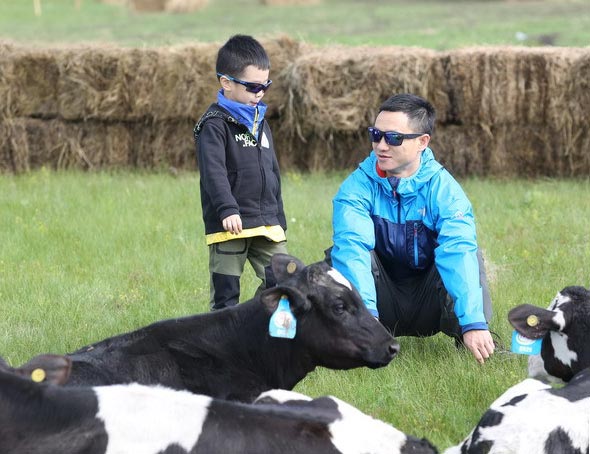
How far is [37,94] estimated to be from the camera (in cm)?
1509

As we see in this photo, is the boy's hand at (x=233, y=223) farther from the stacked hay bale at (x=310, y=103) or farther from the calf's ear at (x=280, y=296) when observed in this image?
the stacked hay bale at (x=310, y=103)

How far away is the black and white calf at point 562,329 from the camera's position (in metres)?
6.07

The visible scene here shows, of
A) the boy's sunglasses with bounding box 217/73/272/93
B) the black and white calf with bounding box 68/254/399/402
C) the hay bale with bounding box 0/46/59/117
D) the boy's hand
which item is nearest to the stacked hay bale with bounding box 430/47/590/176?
the hay bale with bounding box 0/46/59/117

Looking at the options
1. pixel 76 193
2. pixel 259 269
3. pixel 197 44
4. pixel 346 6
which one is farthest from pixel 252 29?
pixel 259 269

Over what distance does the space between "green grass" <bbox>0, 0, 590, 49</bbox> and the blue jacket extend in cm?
1202

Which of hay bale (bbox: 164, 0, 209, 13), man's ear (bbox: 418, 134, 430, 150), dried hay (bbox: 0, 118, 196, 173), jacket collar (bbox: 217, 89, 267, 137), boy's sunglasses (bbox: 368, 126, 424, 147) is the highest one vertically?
jacket collar (bbox: 217, 89, 267, 137)

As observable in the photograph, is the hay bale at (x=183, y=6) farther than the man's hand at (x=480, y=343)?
Yes

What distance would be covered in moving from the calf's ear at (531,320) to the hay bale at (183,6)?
3108 cm

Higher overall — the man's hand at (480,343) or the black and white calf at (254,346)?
the black and white calf at (254,346)

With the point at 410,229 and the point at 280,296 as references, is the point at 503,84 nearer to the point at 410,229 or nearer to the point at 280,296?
the point at 410,229

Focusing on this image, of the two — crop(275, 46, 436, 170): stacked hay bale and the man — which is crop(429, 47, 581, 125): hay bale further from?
the man

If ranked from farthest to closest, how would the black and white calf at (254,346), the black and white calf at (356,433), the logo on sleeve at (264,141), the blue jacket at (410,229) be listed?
the logo on sleeve at (264,141) → the blue jacket at (410,229) → the black and white calf at (254,346) → the black and white calf at (356,433)

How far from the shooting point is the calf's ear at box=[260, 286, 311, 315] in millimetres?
5758

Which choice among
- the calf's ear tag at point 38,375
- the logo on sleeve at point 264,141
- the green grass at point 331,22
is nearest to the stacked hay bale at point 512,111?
the green grass at point 331,22
